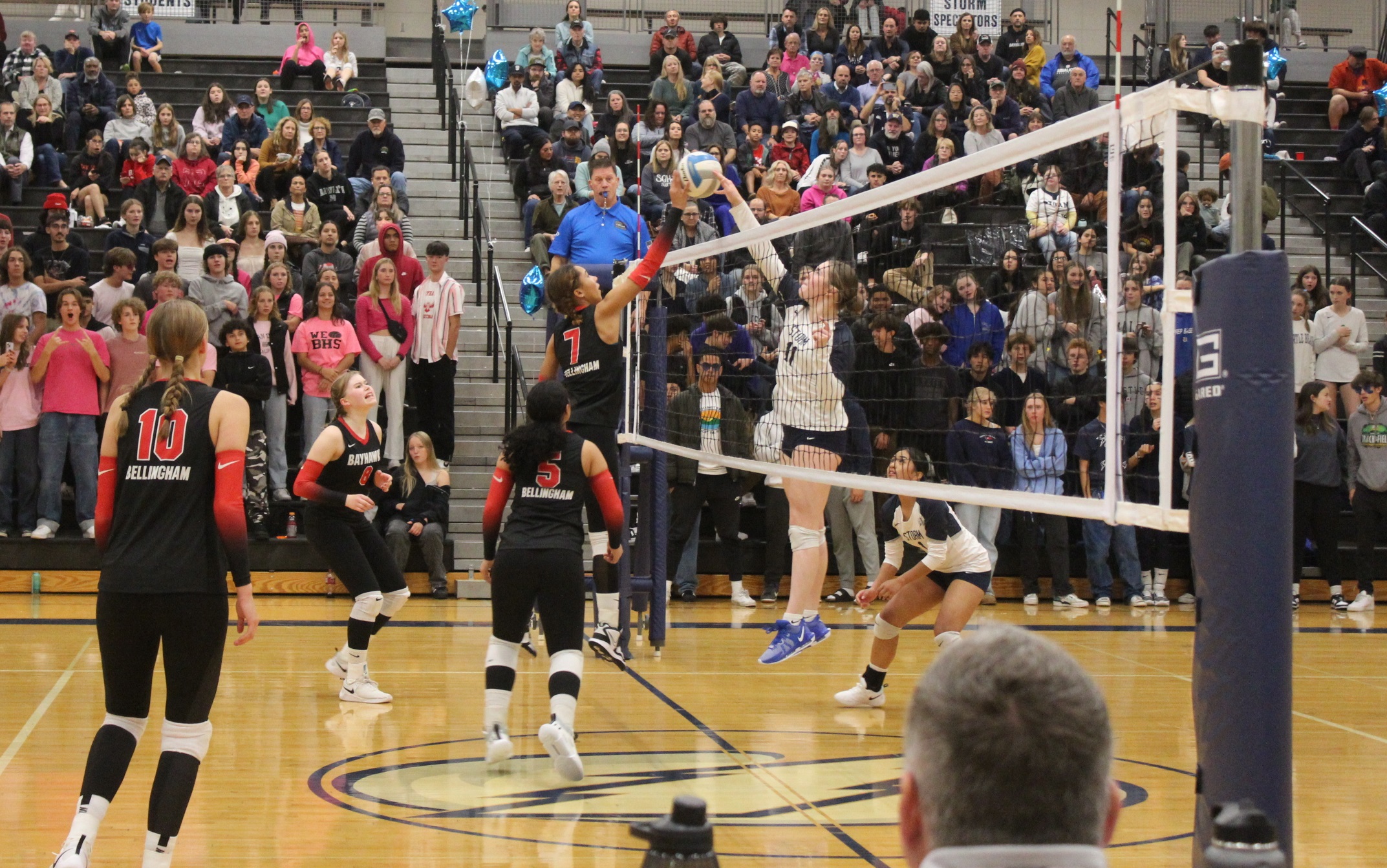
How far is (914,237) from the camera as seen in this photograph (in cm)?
961

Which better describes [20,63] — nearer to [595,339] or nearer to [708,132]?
[708,132]

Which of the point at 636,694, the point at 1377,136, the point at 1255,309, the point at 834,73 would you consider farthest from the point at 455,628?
the point at 1377,136

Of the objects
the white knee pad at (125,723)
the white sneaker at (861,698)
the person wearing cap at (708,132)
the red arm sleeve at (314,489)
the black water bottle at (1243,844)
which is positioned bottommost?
the white sneaker at (861,698)

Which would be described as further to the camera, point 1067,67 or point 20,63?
point 1067,67

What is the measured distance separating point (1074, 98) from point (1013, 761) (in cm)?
1847

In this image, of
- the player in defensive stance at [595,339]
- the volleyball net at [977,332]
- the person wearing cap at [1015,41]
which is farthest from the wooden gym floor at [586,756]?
the person wearing cap at [1015,41]

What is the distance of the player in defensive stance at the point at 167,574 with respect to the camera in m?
4.52

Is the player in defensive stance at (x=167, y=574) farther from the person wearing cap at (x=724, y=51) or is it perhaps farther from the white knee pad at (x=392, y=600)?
the person wearing cap at (x=724, y=51)

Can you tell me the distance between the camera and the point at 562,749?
5699 mm

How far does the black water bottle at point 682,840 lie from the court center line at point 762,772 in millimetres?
2954

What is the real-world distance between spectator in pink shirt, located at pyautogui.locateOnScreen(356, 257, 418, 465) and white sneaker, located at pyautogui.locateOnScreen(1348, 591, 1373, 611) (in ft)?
28.7

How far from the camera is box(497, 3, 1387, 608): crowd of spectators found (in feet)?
17.4

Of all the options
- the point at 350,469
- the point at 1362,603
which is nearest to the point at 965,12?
the point at 1362,603

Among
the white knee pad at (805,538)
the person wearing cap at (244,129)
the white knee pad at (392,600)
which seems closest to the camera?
the white knee pad at (392,600)
